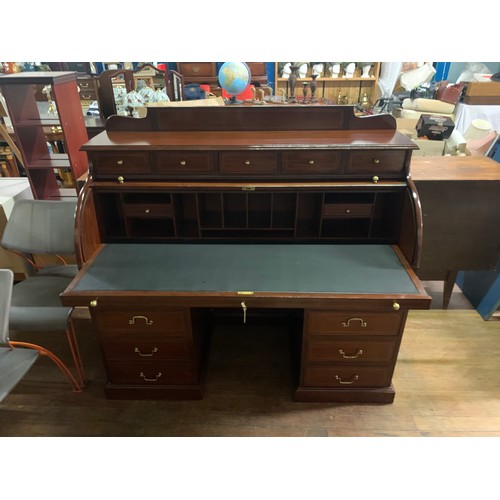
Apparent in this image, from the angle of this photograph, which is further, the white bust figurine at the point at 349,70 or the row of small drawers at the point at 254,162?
the white bust figurine at the point at 349,70

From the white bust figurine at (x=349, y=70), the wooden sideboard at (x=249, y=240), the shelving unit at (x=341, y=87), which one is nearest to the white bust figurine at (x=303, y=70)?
the shelving unit at (x=341, y=87)

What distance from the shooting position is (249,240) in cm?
207

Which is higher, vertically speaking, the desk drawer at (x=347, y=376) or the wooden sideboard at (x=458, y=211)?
the wooden sideboard at (x=458, y=211)

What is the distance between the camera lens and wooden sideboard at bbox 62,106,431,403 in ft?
5.61

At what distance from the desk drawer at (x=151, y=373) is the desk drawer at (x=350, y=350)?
0.62 metres

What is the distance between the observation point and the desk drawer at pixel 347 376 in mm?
1936

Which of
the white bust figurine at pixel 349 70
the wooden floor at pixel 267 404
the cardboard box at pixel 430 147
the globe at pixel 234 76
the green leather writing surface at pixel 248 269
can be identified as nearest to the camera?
the green leather writing surface at pixel 248 269

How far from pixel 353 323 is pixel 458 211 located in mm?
1062

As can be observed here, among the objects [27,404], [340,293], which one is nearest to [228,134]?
[340,293]

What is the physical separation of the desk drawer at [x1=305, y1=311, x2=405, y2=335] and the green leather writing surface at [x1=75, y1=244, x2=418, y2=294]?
0.49 feet

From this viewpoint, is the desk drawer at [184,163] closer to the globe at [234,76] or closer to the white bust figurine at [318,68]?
the globe at [234,76]

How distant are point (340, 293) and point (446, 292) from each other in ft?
4.64

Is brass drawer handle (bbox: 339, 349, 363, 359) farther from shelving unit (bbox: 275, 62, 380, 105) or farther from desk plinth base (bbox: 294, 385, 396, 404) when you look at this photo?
shelving unit (bbox: 275, 62, 380, 105)

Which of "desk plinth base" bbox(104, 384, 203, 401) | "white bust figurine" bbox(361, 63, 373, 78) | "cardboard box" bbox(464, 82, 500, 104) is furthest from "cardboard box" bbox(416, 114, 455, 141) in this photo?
"white bust figurine" bbox(361, 63, 373, 78)
